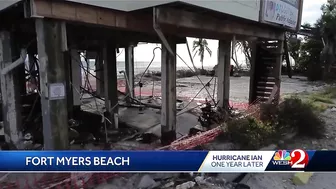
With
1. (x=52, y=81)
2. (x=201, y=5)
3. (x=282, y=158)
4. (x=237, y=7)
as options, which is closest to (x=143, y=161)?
(x=282, y=158)

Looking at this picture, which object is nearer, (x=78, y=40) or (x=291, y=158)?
(x=291, y=158)

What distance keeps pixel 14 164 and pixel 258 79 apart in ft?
33.8

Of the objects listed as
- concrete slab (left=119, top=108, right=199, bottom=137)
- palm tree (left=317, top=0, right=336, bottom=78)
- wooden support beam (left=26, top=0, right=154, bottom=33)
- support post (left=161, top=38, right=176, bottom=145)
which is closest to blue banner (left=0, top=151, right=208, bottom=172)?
wooden support beam (left=26, top=0, right=154, bottom=33)

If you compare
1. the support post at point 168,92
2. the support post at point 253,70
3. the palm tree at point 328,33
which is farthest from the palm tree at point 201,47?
the support post at point 168,92

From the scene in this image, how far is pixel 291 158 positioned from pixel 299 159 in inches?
3.9

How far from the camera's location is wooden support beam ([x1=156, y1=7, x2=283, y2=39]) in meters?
5.68

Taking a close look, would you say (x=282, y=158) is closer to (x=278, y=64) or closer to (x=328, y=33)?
(x=278, y=64)

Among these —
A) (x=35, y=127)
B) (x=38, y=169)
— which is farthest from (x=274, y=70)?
(x=38, y=169)

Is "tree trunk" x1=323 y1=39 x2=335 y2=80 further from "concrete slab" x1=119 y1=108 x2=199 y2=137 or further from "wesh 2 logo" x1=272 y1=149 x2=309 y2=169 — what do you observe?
"wesh 2 logo" x1=272 y1=149 x2=309 y2=169

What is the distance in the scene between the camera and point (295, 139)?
7.95 meters

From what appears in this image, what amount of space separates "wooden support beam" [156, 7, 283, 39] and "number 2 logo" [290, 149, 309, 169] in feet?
10.9

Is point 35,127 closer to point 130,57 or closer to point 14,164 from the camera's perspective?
point 14,164

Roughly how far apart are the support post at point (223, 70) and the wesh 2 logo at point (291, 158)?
632cm

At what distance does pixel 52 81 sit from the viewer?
16.1 ft
